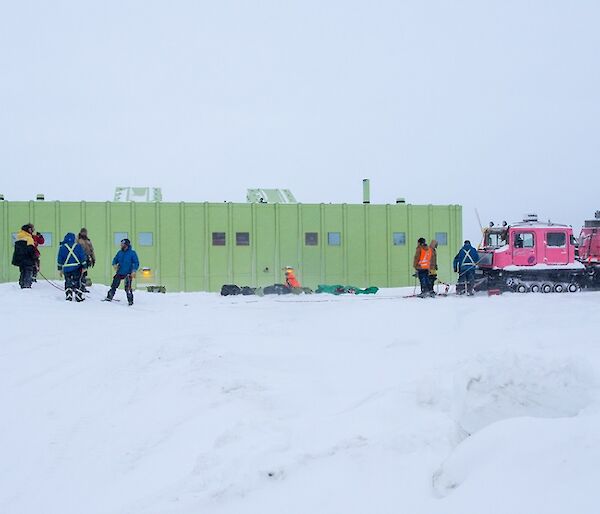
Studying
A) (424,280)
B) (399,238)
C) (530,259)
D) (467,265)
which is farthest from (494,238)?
(399,238)

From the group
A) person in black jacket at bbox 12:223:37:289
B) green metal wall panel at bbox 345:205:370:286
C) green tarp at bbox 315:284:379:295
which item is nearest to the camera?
person in black jacket at bbox 12:223:37:289

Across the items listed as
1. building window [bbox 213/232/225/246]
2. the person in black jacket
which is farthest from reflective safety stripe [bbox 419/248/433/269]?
building window [bbox 213/232/225/246]

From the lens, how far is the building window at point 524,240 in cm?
2023

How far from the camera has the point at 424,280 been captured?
1669 cm

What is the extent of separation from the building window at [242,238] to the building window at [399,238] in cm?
585

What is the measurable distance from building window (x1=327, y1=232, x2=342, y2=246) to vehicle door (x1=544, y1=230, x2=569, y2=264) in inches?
311

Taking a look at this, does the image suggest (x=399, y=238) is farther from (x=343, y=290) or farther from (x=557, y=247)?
(x=557, y=247)

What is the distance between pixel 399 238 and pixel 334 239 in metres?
2.67

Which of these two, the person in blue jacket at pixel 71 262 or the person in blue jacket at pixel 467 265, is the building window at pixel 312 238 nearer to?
the person in blue jacket at pixel 467 265

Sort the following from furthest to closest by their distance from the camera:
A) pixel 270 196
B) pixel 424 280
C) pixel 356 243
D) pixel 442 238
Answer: pixel 270 196, pixel 442 238, pixel 356 243, pixel 424 280

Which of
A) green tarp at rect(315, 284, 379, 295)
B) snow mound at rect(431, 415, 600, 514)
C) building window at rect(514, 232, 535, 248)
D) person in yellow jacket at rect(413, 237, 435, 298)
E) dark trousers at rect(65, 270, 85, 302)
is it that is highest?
building window at rect(514, 232, 535, 248)

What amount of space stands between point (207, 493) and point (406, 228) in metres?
22.4

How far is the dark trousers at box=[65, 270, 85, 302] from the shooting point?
535 inches

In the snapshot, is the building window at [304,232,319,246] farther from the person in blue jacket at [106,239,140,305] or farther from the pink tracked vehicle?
the person in blue jacket at [106,239,140,305]
